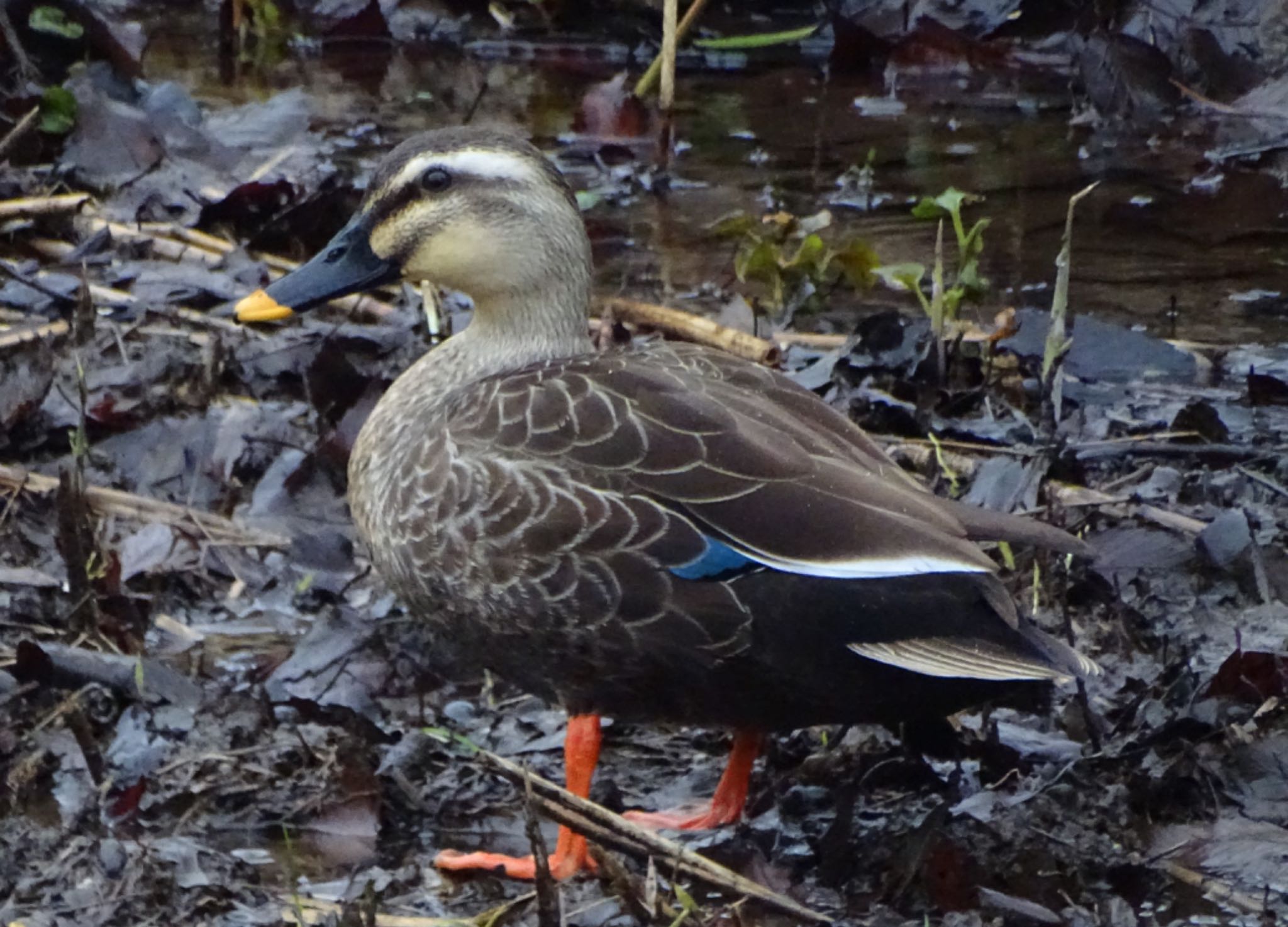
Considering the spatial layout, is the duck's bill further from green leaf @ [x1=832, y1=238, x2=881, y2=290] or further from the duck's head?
green leaf @ [x1=832, y1=238, x2=881, y2=290]

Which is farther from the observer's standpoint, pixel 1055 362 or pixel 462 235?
pixel 1055 362

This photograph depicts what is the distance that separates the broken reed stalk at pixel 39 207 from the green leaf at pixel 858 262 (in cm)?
264

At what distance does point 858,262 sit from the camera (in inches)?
249

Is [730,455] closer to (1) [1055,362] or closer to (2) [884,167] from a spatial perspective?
(1) [1055,362]

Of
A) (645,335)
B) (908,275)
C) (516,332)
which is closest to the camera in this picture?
(516,332)

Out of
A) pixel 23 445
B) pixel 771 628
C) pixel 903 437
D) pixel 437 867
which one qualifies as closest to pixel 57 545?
pixel 23 445

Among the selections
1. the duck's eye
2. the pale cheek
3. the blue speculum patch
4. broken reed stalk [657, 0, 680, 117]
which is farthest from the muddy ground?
the duck's eye

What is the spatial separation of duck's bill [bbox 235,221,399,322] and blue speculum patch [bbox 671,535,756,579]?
50.9 inches

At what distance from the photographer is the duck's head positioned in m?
4.51

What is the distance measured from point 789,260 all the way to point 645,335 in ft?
2.12

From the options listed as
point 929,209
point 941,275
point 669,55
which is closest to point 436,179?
point 941,275

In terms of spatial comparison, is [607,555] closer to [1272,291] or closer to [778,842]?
[778,842]

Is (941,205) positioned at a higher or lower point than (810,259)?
higher

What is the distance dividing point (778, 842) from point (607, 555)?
717 millimetres
